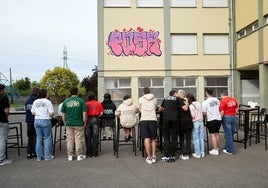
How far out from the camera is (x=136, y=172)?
600 cm

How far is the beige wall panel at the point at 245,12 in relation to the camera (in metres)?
14.6

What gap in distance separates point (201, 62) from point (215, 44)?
59.6 inches

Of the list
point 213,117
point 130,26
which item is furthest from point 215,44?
point 213,117

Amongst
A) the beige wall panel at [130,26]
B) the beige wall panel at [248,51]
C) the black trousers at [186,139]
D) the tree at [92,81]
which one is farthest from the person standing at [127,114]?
the tree at [92,81]

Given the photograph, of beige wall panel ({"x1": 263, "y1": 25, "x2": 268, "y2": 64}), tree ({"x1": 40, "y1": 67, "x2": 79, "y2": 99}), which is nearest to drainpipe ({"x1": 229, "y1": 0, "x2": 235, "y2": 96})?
beige wall panel ({"x1": 263, "y1": 25, "x2": 268, "y2": 64})

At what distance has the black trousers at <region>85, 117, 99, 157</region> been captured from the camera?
25.0 ft

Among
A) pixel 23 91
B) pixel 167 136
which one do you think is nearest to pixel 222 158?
pixel 167 136

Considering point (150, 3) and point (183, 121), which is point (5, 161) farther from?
point (150, 3)

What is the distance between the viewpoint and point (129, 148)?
881 centimetres

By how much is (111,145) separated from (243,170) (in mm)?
4669

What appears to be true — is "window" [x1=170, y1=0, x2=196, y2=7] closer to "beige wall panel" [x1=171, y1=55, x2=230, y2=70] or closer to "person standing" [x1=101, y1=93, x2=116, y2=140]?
"beige wall panel" [x1=171, y1=55, x2=230, y2=70]

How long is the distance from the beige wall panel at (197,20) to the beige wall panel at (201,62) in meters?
1.62

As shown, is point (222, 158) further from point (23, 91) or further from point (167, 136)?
point (23, 91)

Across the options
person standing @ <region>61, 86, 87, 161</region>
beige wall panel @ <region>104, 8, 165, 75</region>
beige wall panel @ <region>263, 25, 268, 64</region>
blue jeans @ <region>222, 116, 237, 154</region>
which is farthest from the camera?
beige wall panel @ <region>104, 8, 165, 75</region>
